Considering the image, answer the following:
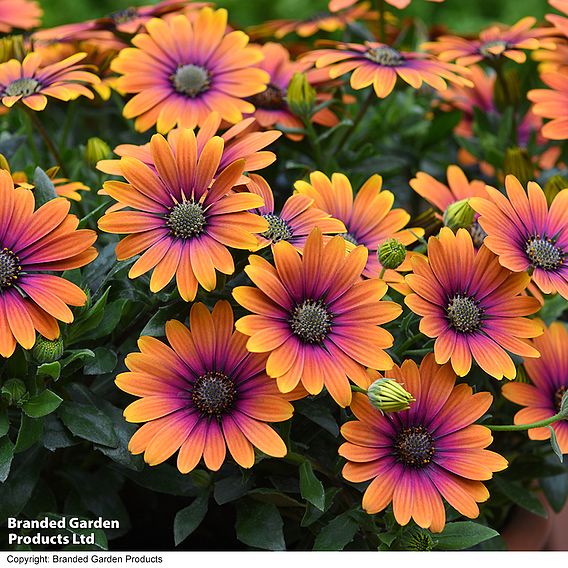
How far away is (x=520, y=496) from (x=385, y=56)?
46cm

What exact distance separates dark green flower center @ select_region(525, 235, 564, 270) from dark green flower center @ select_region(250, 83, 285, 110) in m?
0.34

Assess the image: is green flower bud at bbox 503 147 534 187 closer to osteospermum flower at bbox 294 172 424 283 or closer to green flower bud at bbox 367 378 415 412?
osteospermum flower at bbox 294 172 424 283

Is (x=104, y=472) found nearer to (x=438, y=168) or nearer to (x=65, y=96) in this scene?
(x=65, y=96)

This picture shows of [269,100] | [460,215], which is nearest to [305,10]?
[269,100]

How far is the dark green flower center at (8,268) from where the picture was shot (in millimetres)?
612

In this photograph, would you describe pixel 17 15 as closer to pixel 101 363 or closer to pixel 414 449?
pixel 101 363

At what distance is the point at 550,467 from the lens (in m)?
0.80

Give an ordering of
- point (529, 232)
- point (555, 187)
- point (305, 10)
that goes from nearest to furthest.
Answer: point (529, 232)
point (555, 187)
point (305, 10)

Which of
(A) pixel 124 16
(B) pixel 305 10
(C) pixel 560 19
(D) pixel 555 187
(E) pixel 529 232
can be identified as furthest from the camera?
(B) pixel 305 10

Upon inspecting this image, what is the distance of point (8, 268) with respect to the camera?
615 millimetres

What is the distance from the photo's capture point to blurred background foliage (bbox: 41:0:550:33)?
6.90 feet

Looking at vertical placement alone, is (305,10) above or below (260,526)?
above

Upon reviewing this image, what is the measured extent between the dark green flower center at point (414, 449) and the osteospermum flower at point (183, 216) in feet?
0.61

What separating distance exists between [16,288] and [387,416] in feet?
0.96
